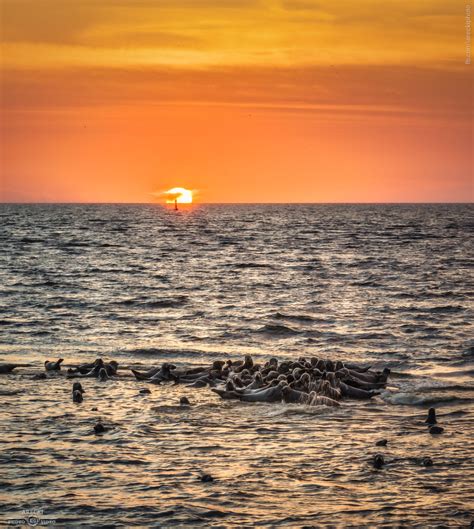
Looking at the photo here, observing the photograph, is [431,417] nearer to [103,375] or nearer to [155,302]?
[103,375]

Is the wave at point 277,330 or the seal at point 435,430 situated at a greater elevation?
the wave at point 277,330

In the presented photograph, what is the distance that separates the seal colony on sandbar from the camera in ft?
63.6

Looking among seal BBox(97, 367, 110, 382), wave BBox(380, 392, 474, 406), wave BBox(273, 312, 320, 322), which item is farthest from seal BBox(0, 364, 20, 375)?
wave BBox(273, 312, 320, 322)

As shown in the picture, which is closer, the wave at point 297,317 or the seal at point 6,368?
the seal at point 6,368

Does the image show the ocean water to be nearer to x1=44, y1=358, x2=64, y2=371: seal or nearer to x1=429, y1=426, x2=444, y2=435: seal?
x1=429, y1=426, x2=444, y2=435: seal

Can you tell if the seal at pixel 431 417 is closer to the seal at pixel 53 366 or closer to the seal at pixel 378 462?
the seal at pixel 378 462

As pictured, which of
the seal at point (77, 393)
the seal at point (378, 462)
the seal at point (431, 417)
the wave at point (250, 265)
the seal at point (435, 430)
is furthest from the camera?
the wave at point (250, 265)

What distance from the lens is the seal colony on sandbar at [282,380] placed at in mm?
19375

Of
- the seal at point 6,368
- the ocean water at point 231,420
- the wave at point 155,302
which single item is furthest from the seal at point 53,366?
the wave at point 155,302

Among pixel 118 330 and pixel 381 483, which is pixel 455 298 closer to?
pixel 118 330

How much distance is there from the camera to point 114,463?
14508 mm

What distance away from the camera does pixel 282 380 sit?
1978 centimetres

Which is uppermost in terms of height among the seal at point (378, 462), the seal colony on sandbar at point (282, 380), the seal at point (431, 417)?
the seal colony on sandbar at point (282, 380)

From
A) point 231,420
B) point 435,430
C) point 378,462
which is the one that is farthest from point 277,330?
point 378,462
